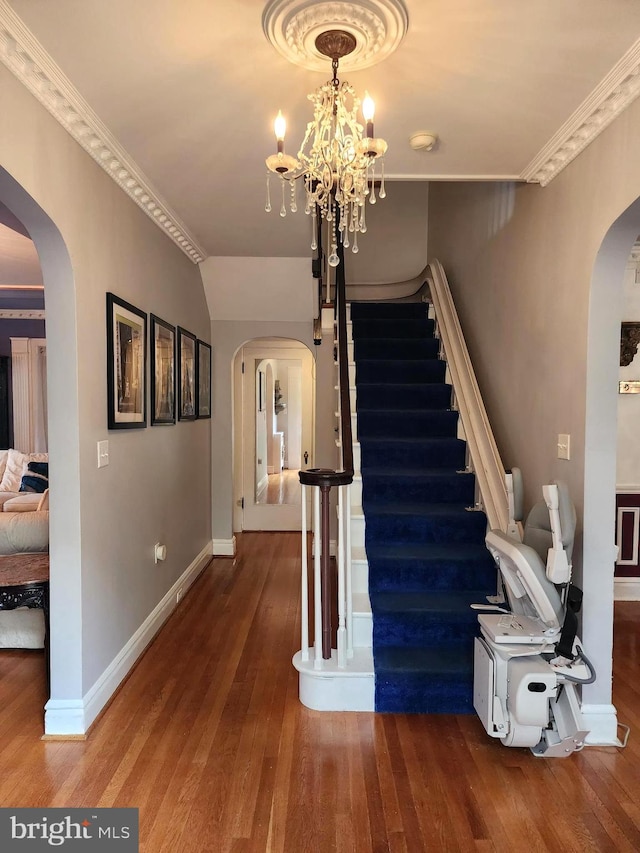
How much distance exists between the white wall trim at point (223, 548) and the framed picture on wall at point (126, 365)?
94.4 inches

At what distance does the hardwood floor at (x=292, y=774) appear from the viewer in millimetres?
1820

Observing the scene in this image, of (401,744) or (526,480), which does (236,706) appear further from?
(526,480)

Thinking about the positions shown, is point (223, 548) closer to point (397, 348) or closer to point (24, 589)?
point (397, 348)

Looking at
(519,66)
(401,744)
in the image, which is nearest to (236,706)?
(401,744)

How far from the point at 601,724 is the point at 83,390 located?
109 inches

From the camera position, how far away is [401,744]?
233 cm

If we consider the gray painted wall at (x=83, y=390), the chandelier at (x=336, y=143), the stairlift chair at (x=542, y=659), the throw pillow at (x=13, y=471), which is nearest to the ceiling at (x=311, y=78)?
the chandelier at (x=336, y=143)

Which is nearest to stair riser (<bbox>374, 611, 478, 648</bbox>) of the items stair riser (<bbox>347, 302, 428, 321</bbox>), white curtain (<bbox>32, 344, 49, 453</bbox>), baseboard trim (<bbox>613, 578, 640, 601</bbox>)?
baseboard trim (<bbox>613, 578, 640, 601</bbox>)

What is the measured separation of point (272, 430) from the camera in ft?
21.9

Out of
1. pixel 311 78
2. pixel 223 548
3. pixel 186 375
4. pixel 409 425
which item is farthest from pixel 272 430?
pixel 311 78

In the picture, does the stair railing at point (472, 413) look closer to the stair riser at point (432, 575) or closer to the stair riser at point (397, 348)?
the stair riser at point (397, 348)

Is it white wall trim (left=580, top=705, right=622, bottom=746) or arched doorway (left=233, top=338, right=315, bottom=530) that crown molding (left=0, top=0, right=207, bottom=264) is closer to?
arched doorway (left=233, top=338, right=315, bottom=530)

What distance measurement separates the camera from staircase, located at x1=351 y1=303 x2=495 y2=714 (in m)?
2.58

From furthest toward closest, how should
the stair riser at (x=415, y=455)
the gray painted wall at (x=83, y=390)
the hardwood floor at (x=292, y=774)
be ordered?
the stair riser at (x=415, y=455) → the gray painted wall at (x=83, y=390) → the hardwood floor at (x=292, y=774)
